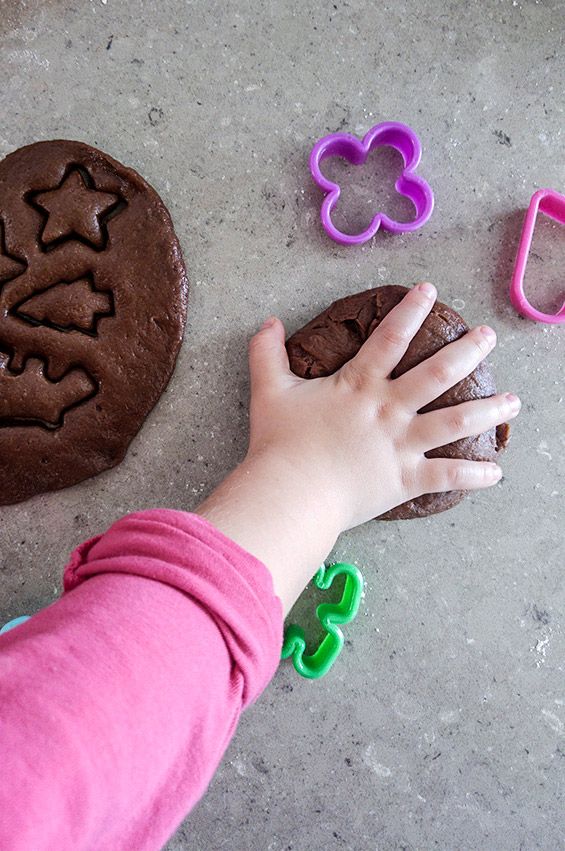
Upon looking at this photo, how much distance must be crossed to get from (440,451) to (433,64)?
60 cm

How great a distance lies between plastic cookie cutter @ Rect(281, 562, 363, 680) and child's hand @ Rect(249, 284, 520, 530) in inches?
4.6

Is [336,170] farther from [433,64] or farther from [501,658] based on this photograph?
[501,658]

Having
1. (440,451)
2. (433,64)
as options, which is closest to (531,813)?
(440,451)

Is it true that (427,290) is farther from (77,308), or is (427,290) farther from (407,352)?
(77,308)

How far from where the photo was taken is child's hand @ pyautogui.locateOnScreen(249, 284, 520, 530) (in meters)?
0.94

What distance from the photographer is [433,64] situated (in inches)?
42.6

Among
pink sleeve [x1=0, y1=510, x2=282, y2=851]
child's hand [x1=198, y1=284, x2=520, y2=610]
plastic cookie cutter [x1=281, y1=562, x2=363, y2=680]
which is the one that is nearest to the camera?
pink sleeve [x1=0, y1=510, x2=282, y2=851]

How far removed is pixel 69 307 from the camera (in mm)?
1002

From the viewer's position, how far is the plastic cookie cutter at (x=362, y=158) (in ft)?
3.40

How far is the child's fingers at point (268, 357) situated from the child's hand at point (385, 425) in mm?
60

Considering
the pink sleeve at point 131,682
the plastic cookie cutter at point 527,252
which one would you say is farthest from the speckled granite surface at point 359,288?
the pink sleeve at point 131,682

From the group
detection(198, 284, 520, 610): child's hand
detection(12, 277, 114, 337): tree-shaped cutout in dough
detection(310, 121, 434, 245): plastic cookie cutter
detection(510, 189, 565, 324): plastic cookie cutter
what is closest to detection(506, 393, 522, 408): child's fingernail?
detection(198, 284, 520, 610): child's hand

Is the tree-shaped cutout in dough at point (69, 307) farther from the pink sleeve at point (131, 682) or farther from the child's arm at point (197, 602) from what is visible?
the pink sleeve at point (131, 682)

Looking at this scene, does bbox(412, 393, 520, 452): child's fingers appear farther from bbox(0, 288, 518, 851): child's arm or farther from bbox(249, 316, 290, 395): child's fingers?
bbox(249, 316, 290, 395): child's fingers
